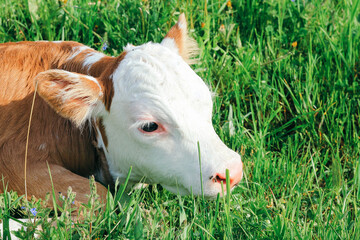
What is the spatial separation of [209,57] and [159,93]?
1.81 m

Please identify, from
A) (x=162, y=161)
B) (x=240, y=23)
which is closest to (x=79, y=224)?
(x=162, y=161)

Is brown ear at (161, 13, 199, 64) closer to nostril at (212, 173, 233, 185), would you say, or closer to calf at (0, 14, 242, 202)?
calf at (0, 14, 242, 202)

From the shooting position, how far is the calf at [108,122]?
337 centimetres

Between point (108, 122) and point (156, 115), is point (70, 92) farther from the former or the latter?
point (156, 115)

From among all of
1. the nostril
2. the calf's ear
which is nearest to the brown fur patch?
the calf's ear

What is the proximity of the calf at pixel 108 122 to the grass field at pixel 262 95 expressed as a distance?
234 millimetres

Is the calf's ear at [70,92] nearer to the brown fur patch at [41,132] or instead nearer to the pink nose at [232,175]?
the brown fur patch at [41,132]

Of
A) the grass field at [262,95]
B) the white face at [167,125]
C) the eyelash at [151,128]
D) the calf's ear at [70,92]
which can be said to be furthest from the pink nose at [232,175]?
the calf's ear at [70,92]

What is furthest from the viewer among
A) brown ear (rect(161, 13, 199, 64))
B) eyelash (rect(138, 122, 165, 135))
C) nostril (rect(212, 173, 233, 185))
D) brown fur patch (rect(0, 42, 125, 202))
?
brown ear (rect(161, 13, 199, 64))

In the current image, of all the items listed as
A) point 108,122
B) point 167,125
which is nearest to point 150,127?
point 167,125

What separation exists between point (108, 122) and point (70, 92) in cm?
34

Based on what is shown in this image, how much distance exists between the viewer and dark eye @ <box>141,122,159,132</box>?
3424 mm

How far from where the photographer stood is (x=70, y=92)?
135 inches

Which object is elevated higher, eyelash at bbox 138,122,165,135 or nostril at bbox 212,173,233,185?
eyelash at bbox 138,122,165,135
